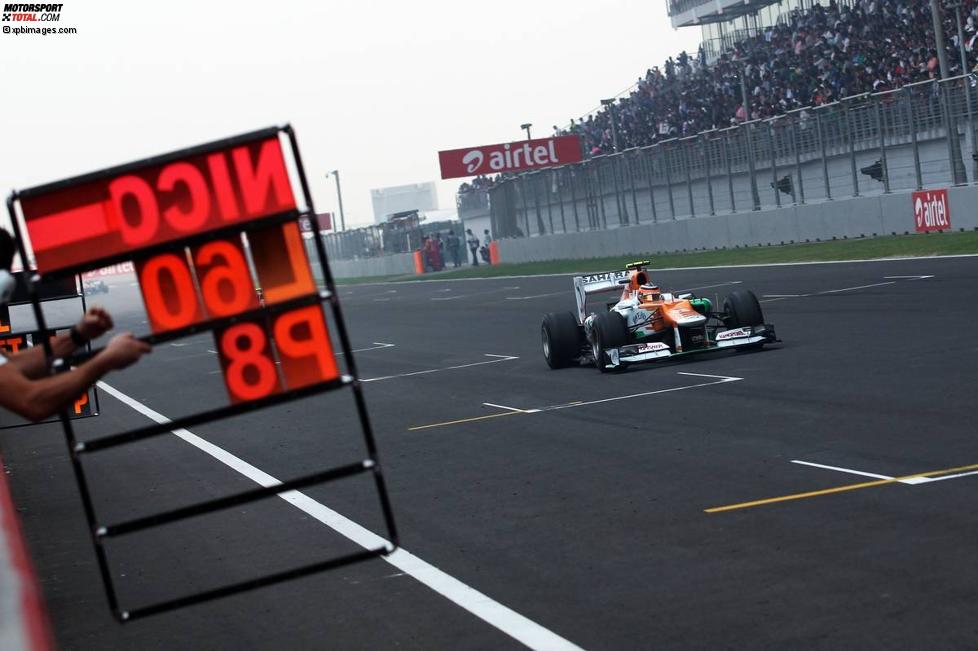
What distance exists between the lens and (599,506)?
9.98 m

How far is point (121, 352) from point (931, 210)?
2895 cm

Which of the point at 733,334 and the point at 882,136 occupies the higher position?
the point at 882,136

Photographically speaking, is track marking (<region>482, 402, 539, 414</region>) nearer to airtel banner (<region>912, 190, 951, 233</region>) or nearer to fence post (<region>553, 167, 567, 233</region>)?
airtel banner (<region>912, 190, 951, 233</region>)

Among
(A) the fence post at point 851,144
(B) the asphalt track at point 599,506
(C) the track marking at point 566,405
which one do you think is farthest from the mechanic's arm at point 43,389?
(A) the fence post at point 851,144

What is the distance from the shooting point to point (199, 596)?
18.7 feet

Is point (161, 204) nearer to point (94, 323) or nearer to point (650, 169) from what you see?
point (94, 323)

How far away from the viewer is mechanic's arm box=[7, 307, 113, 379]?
17.6 feet

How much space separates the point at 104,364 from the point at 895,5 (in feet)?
121

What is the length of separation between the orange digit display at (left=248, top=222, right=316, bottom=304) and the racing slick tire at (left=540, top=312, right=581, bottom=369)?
43.7 feet

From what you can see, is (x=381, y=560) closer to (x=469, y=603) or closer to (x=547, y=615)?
(x=469, y=603)

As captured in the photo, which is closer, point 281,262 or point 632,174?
point 281,262

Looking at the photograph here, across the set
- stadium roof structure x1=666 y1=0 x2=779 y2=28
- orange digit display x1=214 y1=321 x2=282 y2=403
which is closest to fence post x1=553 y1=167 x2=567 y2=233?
stadium roof structure x1=666 y1=0 x2=779 y2=28

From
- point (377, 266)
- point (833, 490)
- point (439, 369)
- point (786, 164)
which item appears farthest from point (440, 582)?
point (377, 266)

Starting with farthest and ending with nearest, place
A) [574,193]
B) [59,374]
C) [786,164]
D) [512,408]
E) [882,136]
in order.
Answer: [574,193] < [786,164] < [882,136] < [512,408] < [59,374]
